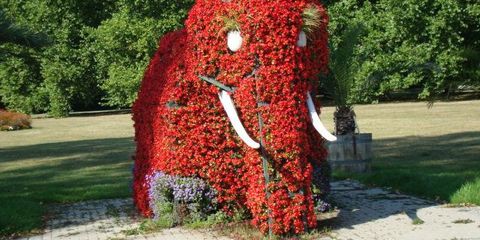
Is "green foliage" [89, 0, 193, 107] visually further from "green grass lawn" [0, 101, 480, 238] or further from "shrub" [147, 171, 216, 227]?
"shrub" [147, 171, 216, 227]

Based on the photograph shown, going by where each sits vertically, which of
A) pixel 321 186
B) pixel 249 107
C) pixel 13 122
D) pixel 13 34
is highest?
pixel 13 34

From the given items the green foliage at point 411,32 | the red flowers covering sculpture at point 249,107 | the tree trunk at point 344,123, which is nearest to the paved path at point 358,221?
the red flowers covering sculpture at point 249,107

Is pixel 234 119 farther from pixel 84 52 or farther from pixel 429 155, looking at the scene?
pixel 84 52

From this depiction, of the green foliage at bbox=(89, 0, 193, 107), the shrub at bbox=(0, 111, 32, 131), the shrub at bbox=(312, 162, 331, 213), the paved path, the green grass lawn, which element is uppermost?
the green foliage at bbox=(89, 0, 193, 107)

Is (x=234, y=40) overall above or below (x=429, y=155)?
above

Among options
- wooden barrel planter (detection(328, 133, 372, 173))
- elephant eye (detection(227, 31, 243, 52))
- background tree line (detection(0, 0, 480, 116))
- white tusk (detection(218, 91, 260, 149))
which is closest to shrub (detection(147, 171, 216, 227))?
white tusk (detection(218, 91, 260, 149))

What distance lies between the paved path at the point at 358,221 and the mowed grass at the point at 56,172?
1.94ft

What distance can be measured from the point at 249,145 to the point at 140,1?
37600 millimetres

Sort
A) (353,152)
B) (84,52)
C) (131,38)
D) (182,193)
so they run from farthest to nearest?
(84,52)
(131,38)
(353,152)
(182,193)

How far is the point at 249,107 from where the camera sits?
801cm

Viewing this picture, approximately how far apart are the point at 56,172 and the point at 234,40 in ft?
35.5

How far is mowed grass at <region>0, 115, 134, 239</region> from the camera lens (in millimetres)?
11172

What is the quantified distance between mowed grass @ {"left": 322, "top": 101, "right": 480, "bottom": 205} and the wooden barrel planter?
0.24m

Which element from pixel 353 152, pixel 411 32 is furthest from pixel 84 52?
pixel 353 152
